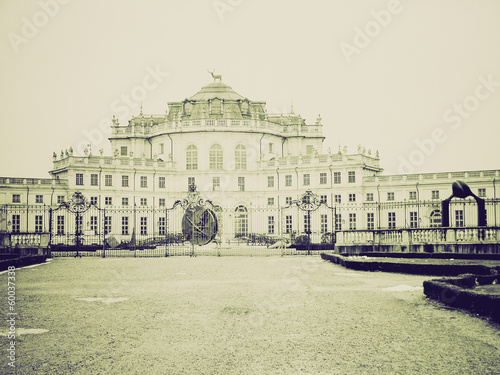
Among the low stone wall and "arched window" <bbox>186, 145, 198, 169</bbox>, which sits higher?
"arched window" <bbox>186, 145, 198, 169</bbox>

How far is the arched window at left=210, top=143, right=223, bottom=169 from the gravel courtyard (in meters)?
51.4

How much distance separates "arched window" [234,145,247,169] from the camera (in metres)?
65.8

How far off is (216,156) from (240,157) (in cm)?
323

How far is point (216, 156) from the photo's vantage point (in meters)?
65.6

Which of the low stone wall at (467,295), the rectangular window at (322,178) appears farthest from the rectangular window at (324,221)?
the low stone wall at (467,295)

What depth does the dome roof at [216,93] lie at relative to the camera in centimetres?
7044

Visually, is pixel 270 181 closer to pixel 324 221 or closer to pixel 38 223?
pixel 324 221

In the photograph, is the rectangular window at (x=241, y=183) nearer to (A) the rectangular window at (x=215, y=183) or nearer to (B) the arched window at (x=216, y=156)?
(A) the rectangular window at (x=215, y=183)

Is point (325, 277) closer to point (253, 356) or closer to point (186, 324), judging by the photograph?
point (186, 324)

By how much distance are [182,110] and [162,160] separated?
7.91 meters

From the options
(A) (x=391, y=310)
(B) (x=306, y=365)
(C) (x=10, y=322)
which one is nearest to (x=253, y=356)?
(B) (x=306, y=365)

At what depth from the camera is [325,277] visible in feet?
53.8

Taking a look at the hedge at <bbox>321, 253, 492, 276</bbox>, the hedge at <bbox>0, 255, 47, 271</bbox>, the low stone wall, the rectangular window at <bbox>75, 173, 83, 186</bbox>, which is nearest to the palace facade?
the rectangular window at <bbox>75, 173, 83, 186</bbox>

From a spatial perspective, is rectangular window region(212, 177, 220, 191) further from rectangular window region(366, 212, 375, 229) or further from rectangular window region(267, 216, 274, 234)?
rectangular window region(366, 212, 375, 229)
